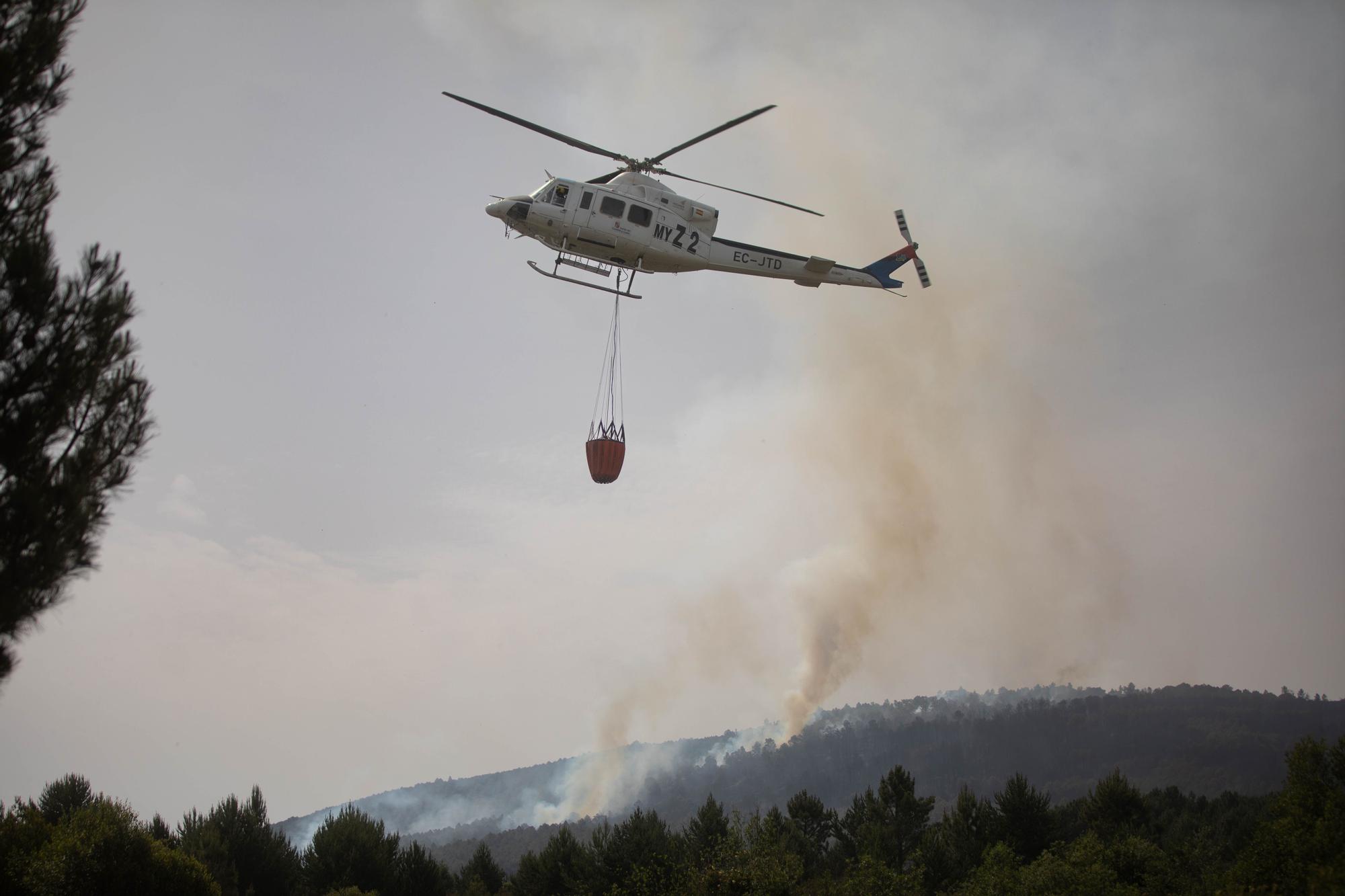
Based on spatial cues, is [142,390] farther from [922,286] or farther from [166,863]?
[922,286]

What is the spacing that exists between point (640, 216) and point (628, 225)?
44 centimetres

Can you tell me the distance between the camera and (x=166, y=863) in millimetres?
28719

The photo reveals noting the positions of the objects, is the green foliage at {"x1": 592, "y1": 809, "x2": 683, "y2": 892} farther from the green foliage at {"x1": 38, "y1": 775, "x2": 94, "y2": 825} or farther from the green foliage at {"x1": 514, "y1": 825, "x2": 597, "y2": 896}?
the green foliage at {"x1": 38, "y1": 775, "x2": 94, "y2": 825}

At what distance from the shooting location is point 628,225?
85.5 feet

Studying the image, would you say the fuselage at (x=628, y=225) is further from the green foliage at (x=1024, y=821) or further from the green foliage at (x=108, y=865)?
the green foliage at (x=1024, y=821)

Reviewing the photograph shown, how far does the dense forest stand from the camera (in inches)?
1105

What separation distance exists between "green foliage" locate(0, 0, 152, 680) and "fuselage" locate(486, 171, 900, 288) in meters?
13.3

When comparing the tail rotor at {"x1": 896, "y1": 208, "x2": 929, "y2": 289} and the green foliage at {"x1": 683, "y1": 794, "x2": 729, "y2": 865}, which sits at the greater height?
the tail rotor at {"x1": 896, "y1": 208, "x2": 929, "y2": 289}

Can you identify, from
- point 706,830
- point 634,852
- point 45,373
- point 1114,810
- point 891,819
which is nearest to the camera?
point 45,373

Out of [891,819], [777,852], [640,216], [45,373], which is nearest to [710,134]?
[640,216]

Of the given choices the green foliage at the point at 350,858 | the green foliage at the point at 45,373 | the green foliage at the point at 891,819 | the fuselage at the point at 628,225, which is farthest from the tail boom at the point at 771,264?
the green foliage at the point at 891,819

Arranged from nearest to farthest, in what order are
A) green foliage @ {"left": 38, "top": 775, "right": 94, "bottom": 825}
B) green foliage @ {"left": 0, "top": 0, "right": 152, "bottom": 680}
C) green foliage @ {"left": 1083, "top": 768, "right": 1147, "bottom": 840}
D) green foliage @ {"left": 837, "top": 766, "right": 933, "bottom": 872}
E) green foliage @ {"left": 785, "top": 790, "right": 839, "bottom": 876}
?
green foliage @ {"left": 0, "top": 0, "right": 152, "bottom": 680}, green foliage @ {"left": 38, "top": 775, "right": 94, "bottom": 825}, green foliage @ {"left": 1083, "top": 768, "right": 1147, "bottom": 840}, green foliage @ {"left": 785, "top": 790, "right": 839, "bottom": 876}, green foliage @ {"left": 837, "top": 766, "right": 933, "bottom": 872}

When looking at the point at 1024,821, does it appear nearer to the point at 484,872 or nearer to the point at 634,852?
the point at 634,852

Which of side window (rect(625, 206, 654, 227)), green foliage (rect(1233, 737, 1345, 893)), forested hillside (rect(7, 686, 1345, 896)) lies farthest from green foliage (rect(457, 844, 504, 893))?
side window (rect(625, 206, 654, 227))
